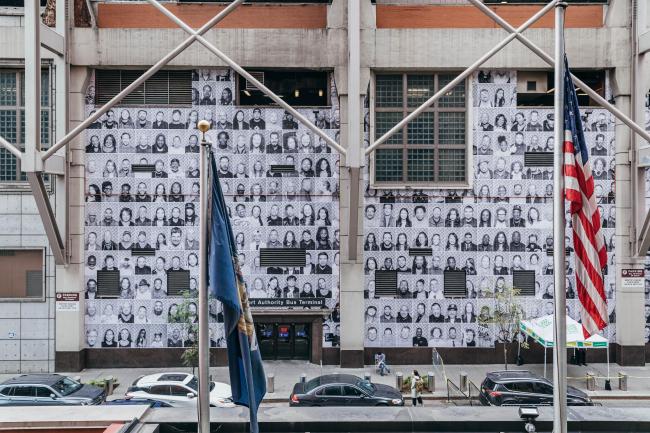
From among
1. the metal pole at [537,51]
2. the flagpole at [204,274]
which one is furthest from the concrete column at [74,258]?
the flagpole at [204,274]

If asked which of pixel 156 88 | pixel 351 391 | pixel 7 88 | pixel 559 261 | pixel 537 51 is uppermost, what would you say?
pixel 156 88

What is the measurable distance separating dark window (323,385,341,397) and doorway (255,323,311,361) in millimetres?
7352

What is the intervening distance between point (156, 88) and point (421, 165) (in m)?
12.0

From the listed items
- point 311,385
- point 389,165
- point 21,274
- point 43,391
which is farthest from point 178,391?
point 389,165

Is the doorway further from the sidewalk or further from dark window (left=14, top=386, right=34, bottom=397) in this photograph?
dark window (left=14, top=386, right=34, bottom=397)

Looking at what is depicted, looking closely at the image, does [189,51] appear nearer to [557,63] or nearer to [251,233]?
[251,233]

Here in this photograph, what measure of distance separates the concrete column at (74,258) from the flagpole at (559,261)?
70.0ft

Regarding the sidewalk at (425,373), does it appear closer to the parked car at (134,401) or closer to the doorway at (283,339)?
the doorway at (283,339)

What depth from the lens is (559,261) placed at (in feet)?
29.8

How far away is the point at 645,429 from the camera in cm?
948

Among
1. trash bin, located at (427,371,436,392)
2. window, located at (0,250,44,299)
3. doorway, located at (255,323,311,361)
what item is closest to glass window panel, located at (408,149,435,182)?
doorway, located at (255,323,311,361)

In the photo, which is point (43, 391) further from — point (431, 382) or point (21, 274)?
point (431, 382)

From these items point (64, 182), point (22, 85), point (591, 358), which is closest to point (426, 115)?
point (591, 358)

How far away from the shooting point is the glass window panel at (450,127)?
2714 centimetres
